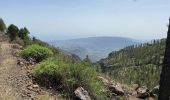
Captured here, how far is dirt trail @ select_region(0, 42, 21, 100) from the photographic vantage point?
1243cm

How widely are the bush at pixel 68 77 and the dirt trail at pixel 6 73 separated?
1.54 meters

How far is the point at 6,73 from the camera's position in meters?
16.7

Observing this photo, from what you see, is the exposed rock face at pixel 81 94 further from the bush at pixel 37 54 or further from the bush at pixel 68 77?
the bush at pixel 37 54

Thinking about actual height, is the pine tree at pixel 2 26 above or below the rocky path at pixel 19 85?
above

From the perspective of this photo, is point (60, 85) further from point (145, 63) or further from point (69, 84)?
point (145, 63)

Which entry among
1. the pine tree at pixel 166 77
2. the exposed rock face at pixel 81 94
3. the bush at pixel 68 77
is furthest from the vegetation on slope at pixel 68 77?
the pine tree at pixel 166 77

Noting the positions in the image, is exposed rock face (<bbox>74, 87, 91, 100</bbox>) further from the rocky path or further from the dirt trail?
the dirt trail

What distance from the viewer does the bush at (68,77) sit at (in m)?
15.5

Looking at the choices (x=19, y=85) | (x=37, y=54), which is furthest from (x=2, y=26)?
(x=19, y=85)

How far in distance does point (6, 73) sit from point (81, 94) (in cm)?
435

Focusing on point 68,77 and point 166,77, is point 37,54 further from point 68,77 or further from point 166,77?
point 166,77

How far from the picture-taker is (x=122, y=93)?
20203 millimetres

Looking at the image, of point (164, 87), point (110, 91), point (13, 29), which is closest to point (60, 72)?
point (110, 91)

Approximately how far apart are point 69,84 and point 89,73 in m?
1.19
